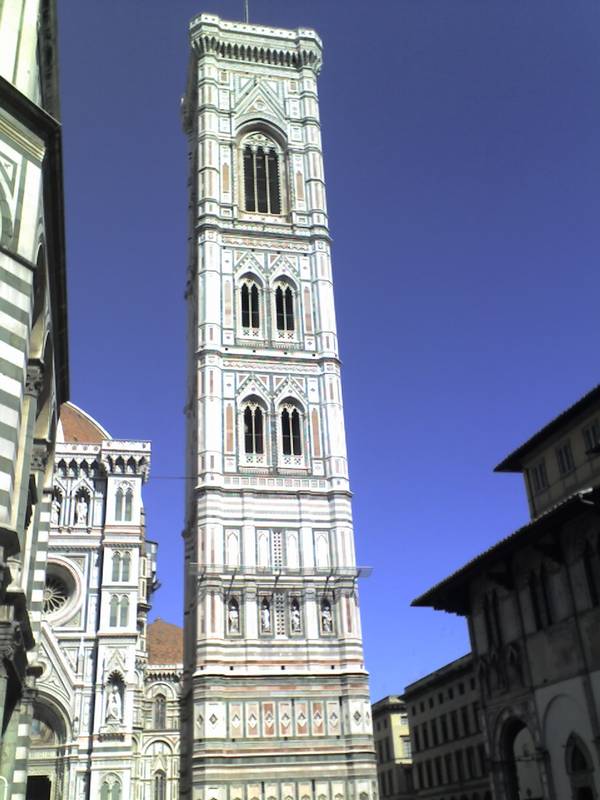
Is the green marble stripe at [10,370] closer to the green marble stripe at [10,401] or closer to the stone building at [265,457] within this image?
the green marble stripe at [10,401]

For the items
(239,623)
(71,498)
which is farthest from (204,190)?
(239,623)

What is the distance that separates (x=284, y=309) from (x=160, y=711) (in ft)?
95.5

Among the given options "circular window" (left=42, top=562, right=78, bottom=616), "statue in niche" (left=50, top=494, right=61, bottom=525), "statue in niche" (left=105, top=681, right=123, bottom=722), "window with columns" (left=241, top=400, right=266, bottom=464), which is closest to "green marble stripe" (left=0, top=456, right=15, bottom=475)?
"window with columns" (left=241, top=400, right=266, bottom=464)

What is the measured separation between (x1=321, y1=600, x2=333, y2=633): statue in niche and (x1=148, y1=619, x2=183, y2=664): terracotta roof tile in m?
31.1

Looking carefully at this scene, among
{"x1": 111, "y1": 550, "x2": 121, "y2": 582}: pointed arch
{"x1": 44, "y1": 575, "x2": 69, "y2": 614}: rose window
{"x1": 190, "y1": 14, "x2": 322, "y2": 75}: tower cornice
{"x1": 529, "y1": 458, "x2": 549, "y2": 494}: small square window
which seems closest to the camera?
{"x1": 529, "y1": 458, "x2": 549, "y2": 494}: small square window

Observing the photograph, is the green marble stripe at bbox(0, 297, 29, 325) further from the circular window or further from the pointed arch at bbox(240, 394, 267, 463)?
the circular window

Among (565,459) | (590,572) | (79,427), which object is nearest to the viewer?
(590,572)

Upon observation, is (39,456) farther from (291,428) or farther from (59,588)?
(59,588)

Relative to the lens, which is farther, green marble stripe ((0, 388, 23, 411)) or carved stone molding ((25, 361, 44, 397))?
carved stone molding ((25, 361, 44, 397))

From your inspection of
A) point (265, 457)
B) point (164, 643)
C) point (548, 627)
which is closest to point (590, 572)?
point (548, 627)

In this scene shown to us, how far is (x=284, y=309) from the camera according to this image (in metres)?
39.5

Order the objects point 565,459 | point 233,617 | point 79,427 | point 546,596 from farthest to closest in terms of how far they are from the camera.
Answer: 1. point 79,427
2. point 233,617
3. point 565,459
4. point 546,596

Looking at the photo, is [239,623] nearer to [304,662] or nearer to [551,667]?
[304,662]

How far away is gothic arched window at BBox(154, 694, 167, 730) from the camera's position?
54941mm
